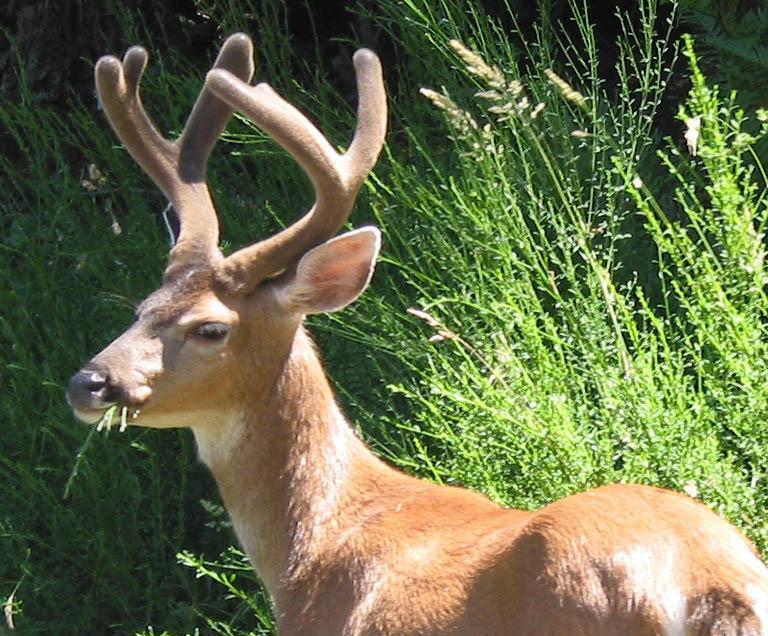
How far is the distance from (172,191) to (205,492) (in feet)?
5.63

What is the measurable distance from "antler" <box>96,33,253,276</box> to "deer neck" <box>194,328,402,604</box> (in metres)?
0.59

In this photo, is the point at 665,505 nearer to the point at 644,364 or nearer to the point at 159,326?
the point at 644,364

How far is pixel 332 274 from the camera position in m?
4.54

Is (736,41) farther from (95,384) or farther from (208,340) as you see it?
(95,384)

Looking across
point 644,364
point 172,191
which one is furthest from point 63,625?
point 644,364

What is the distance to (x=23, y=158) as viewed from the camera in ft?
28.0

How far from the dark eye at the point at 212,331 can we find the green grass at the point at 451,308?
0.68 metres

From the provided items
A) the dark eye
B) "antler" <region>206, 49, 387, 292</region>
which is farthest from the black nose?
"antler" <region>206, 49, 387, 292</region>

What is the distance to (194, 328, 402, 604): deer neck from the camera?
457 cm

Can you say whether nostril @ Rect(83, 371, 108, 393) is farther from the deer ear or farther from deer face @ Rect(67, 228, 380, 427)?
the deer ear

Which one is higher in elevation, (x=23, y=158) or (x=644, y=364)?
(x=644, y=364)

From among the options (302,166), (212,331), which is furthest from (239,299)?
(302,166)

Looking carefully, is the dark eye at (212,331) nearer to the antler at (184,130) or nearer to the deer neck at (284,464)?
the deer neck at (284,464)

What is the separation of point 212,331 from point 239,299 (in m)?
0.12
